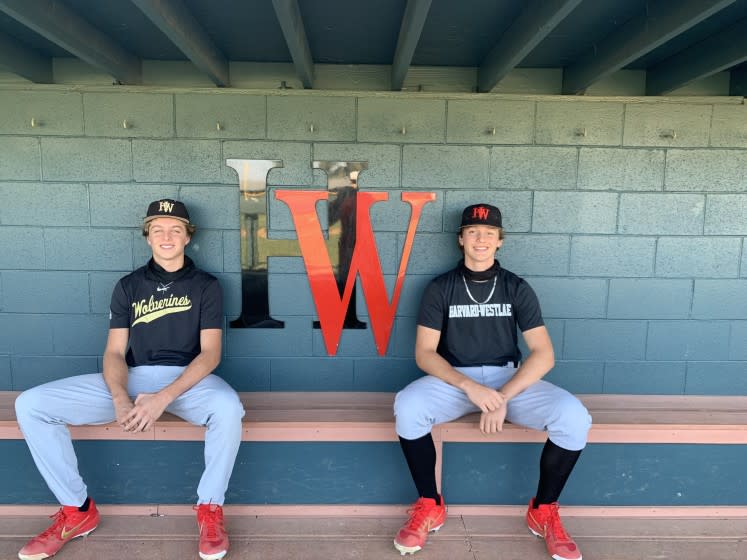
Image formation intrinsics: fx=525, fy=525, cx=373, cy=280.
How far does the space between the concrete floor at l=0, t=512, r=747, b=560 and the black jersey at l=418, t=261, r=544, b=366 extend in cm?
74

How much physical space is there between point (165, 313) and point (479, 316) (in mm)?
1377

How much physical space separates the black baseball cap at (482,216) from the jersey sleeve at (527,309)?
0.32 metres

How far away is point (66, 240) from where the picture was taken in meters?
2.50

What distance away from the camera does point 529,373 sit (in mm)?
2180

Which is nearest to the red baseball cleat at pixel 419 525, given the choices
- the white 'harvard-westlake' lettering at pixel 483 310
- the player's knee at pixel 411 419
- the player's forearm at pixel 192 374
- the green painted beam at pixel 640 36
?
the player's knee at pixel 411 419

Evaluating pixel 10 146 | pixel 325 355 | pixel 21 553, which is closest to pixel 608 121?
pixel 325 355

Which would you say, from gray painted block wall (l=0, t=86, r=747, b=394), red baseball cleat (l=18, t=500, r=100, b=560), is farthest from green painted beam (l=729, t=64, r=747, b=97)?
red baseball cleat (l=18, t=500, r=100, b=560)

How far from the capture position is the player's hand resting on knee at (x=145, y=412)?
2.03 metres

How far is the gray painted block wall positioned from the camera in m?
2.45

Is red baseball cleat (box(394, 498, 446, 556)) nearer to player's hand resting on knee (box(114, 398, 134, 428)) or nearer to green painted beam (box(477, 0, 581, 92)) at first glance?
player's hand resting on knee (box(114, 398, 134, 428))

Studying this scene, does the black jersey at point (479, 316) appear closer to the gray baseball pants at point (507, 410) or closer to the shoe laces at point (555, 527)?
the gray baseball pants at point (507, 410)

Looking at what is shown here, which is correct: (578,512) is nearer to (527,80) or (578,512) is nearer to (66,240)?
(527,80)

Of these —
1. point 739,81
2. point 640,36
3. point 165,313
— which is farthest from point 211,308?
point 739,81

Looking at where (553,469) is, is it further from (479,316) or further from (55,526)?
(55,526)
